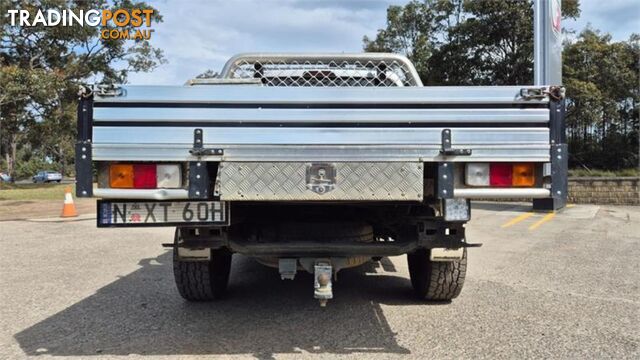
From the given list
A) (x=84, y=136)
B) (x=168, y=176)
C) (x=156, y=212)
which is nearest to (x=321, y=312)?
(x=156, y=212)

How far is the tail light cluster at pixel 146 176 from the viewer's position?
10.8 feet

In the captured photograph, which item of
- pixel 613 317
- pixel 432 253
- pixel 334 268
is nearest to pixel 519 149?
pixel 432 253

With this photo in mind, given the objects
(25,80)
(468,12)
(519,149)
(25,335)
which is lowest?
(25,335)

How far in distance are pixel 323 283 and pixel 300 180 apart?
825mm

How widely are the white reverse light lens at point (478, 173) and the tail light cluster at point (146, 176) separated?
1.75m

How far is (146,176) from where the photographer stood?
330 centimetres

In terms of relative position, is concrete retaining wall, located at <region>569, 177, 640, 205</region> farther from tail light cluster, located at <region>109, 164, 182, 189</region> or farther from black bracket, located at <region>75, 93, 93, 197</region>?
black bracket, located at <region>75, 93, 93, 197</region>

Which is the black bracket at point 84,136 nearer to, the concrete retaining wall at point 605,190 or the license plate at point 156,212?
the license plate at point 156,212

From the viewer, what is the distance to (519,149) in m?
3.28

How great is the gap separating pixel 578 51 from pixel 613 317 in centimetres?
2150

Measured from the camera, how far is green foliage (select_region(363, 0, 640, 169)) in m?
21.8

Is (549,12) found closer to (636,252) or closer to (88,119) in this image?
(636,252)

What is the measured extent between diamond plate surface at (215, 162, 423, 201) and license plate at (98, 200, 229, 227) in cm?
19

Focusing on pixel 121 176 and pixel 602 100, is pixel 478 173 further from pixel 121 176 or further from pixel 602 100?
pixel 602 100
